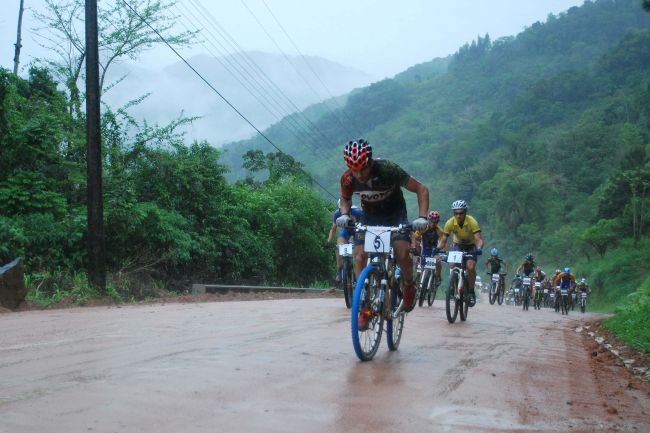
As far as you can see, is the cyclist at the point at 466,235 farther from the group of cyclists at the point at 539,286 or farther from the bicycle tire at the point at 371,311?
the group of cyclists at the point at 539,286

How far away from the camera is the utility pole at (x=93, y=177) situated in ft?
48.1

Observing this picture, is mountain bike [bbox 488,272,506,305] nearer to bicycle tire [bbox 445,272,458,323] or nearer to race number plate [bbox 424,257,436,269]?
race number plate [bbox 424,257,436,269]

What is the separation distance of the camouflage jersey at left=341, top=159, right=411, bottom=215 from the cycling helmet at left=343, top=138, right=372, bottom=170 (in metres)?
0.28

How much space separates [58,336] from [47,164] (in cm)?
1070

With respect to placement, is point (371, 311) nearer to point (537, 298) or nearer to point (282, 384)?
point (282, 384)

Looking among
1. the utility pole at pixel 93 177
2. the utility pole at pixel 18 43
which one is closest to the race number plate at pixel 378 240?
the utility pole at pixel 93 177

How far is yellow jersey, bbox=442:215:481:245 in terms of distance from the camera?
11902 mm

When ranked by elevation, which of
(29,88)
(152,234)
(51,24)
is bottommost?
(152,234)

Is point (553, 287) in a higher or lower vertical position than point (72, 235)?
lower

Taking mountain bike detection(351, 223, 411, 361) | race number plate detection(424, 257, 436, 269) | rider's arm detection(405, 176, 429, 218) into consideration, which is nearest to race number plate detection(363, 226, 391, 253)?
mountain bike detection(351, 223, 411, 361)

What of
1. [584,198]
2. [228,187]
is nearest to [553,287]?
[228,187]

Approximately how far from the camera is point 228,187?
2347 cm

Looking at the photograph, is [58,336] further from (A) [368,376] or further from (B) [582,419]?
(B) [582,419]

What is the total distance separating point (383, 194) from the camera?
22.5ft
